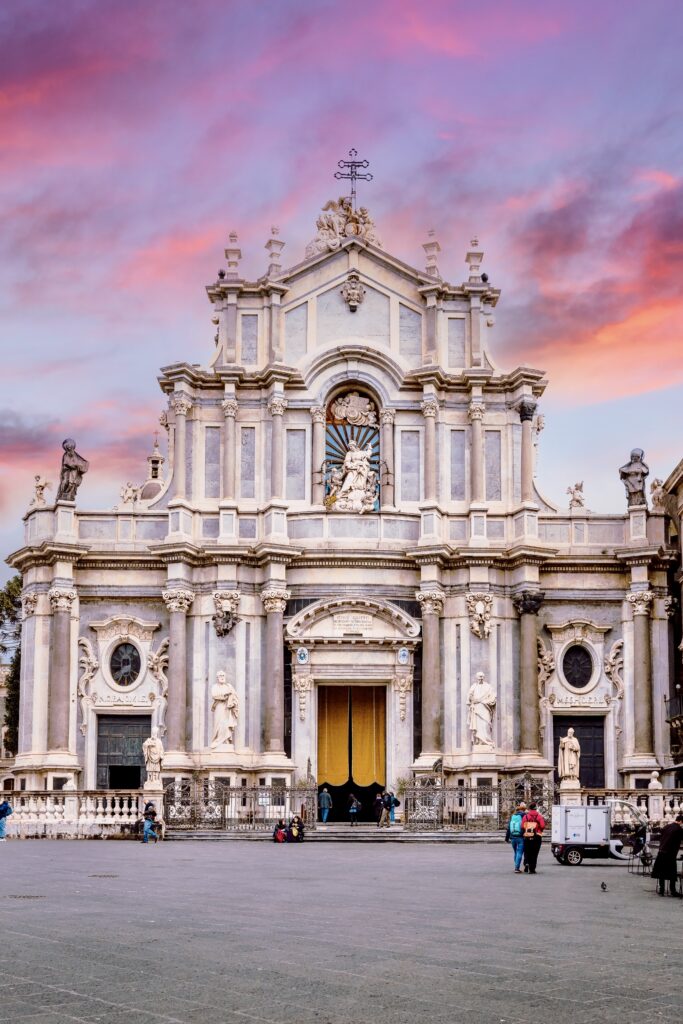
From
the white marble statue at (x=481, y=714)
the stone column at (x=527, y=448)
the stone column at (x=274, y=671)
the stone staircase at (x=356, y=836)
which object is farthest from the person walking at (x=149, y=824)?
the stone column at (x=527, y=448)

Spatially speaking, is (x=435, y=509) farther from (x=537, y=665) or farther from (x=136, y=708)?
(x=136, y=708)

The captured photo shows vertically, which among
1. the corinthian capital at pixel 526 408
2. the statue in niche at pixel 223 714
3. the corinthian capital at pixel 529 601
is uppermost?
the corinthian capital at pixel 526 408

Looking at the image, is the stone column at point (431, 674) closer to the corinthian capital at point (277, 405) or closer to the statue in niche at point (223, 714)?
the statue in niche at point (223, 714)

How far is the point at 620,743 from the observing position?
4312 cm

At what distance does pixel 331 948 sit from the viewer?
40.8 feet

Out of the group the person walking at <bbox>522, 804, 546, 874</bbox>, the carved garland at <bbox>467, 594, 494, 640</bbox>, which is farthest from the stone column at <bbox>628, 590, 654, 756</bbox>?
the person walking at <bbox>522, 804, 546, 874</bbox>

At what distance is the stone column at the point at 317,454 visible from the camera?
4381 cm

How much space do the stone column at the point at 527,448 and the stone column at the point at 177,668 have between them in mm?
10887

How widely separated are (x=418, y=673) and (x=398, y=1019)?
111 feet

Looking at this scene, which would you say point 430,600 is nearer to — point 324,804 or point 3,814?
point 324,804

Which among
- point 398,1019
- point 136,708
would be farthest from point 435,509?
point 398,1019


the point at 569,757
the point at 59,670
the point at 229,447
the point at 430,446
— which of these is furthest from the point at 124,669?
the point at 569,757

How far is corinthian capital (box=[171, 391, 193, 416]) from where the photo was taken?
43.4 metres

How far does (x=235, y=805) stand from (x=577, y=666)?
38.7 ft
